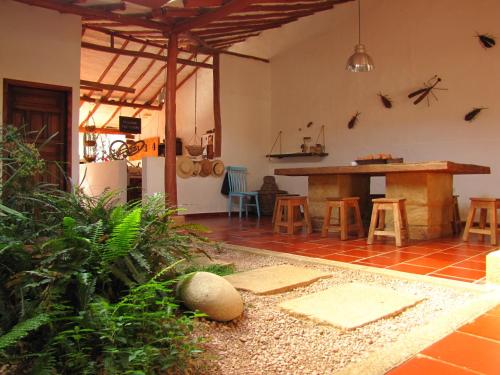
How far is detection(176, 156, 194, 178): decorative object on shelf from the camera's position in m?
7.47

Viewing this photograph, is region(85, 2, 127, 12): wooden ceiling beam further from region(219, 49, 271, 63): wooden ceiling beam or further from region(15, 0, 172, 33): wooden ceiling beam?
region(219, 49, 271, 63): wooden ceiling beam

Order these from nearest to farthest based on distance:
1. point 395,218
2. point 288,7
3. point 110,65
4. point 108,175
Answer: point 395,218 → point 288,7 → point 108,175 → point 110,65

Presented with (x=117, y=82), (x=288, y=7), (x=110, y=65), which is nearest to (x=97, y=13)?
(x=288, y=7)

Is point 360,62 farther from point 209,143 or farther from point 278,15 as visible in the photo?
point 209,143

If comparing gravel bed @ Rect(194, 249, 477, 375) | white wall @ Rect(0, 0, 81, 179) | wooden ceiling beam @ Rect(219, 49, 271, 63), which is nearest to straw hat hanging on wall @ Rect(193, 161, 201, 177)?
wooden ceiling beam @ Rect(219, 49, 271, 63)

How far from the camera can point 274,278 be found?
8.39 feet

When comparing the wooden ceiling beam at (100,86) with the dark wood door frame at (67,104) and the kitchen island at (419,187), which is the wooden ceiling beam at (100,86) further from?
the kitchen island at (419,187)

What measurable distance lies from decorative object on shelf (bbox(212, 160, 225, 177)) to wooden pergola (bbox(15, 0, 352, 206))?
0.25 m

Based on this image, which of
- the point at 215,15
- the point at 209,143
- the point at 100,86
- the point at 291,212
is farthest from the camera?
the point at 100,86

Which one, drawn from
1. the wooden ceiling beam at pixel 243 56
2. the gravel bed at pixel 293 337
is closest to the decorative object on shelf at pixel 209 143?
the wooden ceiling beam at pixel 243 56

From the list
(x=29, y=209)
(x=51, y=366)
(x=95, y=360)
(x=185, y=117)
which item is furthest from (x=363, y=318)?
(x=185, y=117)

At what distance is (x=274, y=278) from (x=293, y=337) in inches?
35.2

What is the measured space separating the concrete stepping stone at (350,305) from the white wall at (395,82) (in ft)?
14.2

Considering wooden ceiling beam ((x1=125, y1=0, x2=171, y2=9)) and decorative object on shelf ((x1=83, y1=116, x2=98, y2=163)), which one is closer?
wooden ceiling beam ((x1=125, y1=0, x2=171, y2=9))
